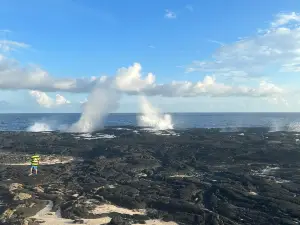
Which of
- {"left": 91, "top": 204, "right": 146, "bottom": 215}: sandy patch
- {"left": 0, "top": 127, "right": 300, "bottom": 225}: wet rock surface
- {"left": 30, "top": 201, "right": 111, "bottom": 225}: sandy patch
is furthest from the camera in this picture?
{"left": 91, "top": 204, "right": 146, "bottom": 215}: sandy patch

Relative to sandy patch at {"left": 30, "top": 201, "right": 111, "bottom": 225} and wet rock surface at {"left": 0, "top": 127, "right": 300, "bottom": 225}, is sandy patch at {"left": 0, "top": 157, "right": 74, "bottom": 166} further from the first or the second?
sandy patch at {"left": 30, "top": 201, "right": 111, "bottom": 225}

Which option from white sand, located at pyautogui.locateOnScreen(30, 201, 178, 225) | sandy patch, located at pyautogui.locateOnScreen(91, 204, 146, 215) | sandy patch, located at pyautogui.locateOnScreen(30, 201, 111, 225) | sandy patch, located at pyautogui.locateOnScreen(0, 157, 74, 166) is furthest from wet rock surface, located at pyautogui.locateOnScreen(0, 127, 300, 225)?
sandy patch, located at pyautogui.locateOnScreen(0, 157, 74, 166)

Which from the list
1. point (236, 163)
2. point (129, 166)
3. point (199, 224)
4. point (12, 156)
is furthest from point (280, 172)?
point (12, 156)

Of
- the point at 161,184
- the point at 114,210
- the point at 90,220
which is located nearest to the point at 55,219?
the point at 90,220

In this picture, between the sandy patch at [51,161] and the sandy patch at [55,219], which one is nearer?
the sandy patch at [55,219]

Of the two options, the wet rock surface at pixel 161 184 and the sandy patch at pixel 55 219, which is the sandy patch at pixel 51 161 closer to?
the wet rock surface at pixel 161 184

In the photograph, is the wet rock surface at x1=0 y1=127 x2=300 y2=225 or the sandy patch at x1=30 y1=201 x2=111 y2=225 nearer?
the sandy patch at x1=30 y1=201 x2=111 y2=225

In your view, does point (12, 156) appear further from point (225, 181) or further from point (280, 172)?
point (280, 172)

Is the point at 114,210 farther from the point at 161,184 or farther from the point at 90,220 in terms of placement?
the point at 161,184

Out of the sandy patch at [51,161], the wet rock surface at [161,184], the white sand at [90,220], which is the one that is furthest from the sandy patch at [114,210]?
the sandy patch at [51,161]
